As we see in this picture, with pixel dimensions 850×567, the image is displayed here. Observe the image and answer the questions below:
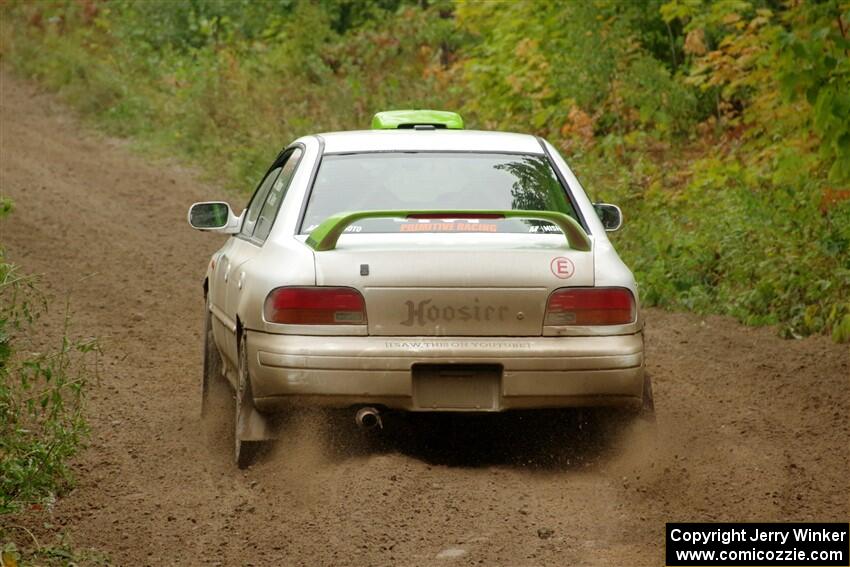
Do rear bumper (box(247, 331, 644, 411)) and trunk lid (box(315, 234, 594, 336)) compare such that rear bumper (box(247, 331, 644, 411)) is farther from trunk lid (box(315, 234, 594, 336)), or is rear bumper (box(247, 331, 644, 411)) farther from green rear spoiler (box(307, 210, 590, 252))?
Answer: green rear spoiler (box(307, 210, 590, 252))

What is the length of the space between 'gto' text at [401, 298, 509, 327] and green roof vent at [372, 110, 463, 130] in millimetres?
2502

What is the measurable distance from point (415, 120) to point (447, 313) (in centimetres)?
280

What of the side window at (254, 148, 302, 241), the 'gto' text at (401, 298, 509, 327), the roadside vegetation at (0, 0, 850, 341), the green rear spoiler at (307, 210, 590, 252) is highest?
the green rear spoiler at (307, 210, 590, 252)

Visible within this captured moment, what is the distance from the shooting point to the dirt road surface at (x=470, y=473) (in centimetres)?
533

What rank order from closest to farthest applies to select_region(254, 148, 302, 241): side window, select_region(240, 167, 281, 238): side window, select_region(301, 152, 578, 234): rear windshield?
select_region(301, 152, 578, 234): rear windshield, select_region(254, 148, 302, 241): side window, select_region(240, 167, 281, 238): side window

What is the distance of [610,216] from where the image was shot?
750 cm

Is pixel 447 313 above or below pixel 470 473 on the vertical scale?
above

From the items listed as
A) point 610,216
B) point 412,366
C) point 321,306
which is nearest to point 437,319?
point 412,366

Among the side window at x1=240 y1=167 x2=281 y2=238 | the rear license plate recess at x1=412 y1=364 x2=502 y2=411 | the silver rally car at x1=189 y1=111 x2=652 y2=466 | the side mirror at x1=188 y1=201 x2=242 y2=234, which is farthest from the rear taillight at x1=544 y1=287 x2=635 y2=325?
the side mirror at x1=188 y1=201 x2=242 y2=234

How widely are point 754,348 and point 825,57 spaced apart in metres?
2.11

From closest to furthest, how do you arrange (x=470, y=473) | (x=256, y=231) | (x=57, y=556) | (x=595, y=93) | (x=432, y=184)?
(x=57, y=556)
(x=470, y=473)
(x=432, y=184)
(x=256, y=231)
(x=595, y=93)

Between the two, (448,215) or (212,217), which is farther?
(212,217)

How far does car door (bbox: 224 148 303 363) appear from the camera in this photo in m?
6.74

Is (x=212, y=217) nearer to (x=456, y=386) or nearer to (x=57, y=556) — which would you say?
(x=456, y=386)
